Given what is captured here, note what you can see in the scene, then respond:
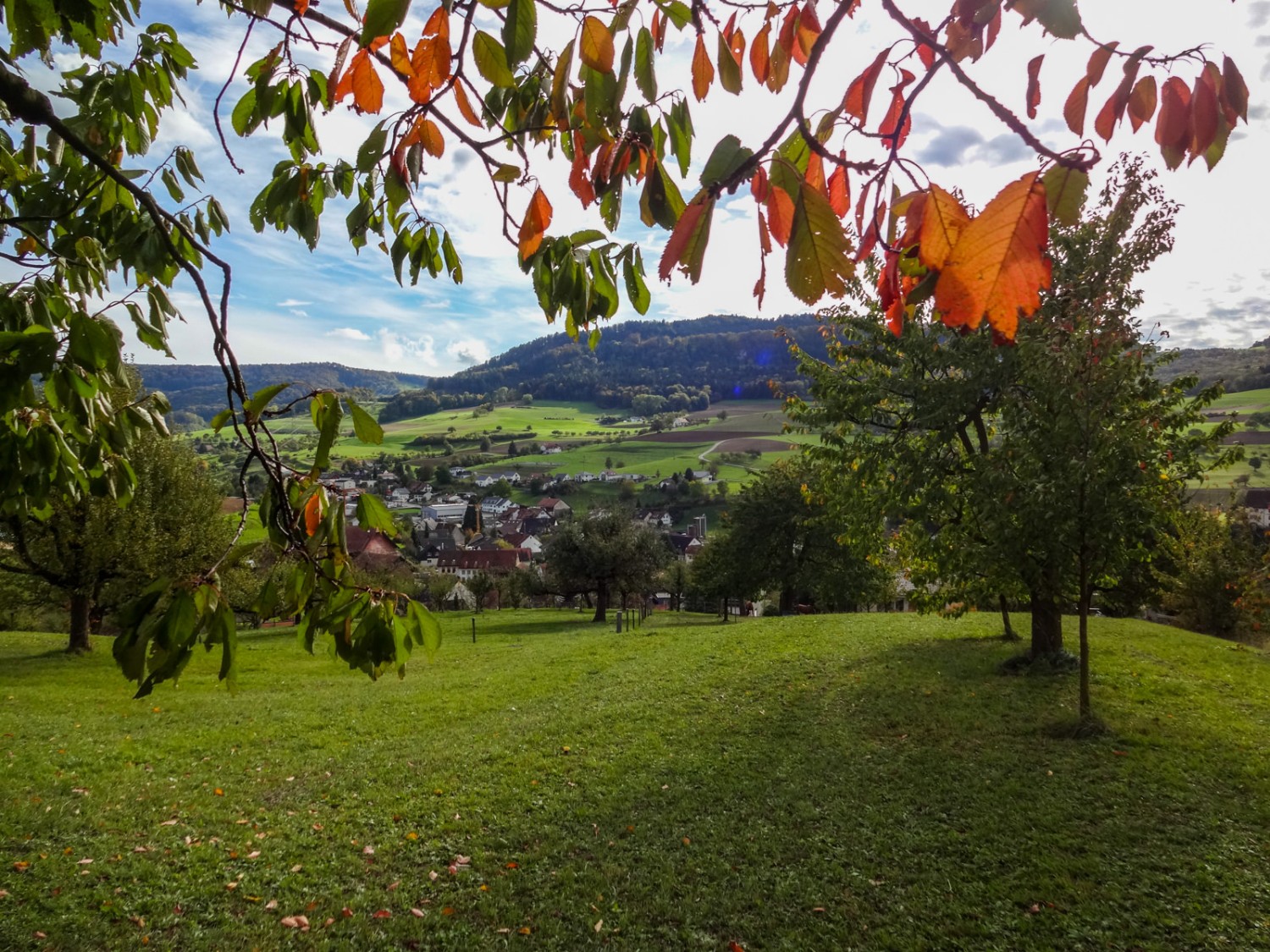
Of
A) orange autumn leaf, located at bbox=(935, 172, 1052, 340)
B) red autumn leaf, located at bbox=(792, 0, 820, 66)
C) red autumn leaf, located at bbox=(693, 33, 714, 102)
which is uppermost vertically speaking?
red autumn leaf, located at bbox=(792, 0, 820, 66)

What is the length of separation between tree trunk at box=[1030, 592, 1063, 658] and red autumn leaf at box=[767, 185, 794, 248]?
37.3 feet

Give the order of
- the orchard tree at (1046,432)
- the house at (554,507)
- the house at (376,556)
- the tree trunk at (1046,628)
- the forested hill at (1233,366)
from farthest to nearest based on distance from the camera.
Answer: the house at (554,507) < the forested hill at (1233,366) < the house at (376,556) < the tree trunk at (1046,628) < the orchard tree at (1046,432)

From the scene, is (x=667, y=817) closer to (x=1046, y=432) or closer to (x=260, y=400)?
(x=260, y=400)

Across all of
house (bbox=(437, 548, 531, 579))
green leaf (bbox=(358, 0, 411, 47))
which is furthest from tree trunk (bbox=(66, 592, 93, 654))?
house (bbox=(437, 548, 531, 579))

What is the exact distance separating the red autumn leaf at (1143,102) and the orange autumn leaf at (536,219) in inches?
44.6

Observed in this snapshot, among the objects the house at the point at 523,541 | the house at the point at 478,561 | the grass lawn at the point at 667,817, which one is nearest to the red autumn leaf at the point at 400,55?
the grass lawn at the point at 667,817

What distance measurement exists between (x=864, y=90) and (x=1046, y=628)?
11.7m

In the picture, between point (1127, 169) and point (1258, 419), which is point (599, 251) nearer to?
point (1127, 169)

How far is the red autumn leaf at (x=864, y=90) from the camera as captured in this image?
3.47ft

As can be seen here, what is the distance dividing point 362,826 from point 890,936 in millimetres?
4358

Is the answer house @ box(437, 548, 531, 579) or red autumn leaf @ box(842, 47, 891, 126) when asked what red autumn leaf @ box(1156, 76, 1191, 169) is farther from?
house @ box(437, 548, 531, 579)

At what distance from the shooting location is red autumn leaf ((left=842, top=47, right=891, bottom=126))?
1.06 m

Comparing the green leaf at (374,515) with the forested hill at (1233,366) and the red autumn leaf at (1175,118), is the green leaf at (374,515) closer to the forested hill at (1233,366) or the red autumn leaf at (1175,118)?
the red autumn leaf at (1175,118)

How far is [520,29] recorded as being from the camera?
3.43 ft
